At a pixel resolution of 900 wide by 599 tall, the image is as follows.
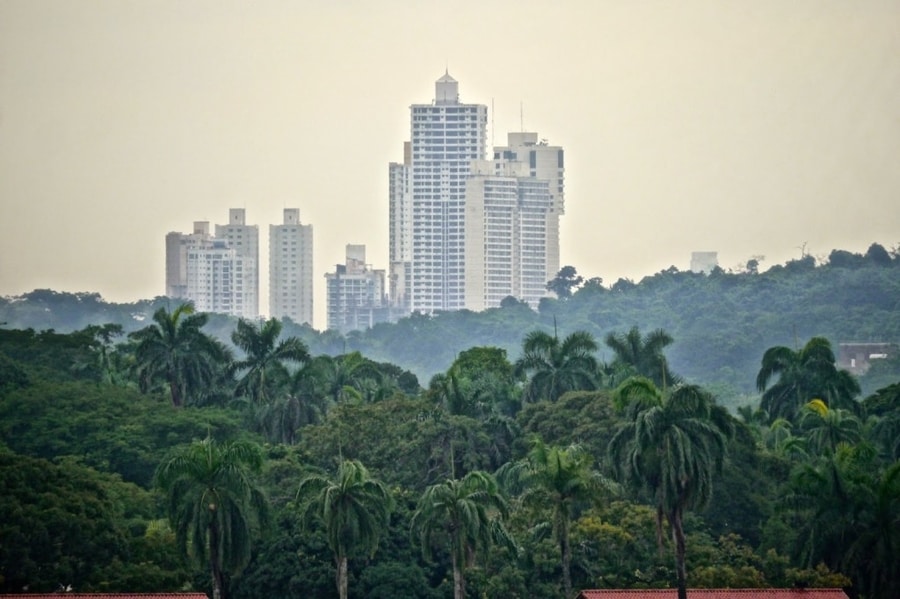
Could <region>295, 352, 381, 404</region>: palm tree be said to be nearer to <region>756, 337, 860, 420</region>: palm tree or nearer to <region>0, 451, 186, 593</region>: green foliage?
<region>756, 337, 860, 420</region>: palm tree

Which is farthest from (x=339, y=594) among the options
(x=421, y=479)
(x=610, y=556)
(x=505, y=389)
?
(x=505, y=389)

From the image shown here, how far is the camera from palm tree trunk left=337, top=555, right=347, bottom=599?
50.0m

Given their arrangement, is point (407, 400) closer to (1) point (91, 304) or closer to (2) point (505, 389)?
(2) point (505, 389)

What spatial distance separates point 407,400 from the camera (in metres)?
67.1

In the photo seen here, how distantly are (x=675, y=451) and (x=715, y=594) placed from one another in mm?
3343

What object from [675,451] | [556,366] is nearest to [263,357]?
[556,366]

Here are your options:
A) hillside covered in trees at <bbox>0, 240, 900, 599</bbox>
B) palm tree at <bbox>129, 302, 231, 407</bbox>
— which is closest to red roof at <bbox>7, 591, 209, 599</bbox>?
hillside covered in trees at <bbox>0, 240, 900, 599</bbox>

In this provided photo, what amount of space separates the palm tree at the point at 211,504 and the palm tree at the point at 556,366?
24637 mm

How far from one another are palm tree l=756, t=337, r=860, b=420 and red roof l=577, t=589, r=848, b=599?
25.7 metres

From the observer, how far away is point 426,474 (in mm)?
62938

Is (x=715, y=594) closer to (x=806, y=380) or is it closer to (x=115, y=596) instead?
(x=115, y=596)

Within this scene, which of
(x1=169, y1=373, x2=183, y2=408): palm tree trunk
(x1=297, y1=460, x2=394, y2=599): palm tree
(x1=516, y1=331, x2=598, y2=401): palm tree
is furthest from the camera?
(x1=169, y1=373, x2=183, y2=408): palm tree trunk

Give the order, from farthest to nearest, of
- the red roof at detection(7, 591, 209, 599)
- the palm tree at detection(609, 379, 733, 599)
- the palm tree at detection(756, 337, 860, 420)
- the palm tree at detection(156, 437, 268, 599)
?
the palm tree at detection(756, 337, 860, 420)
the palm tree at detection(156, 437, 268, 599)
the palm tree at detection(609, 379, 733, 599)
the red roof at detection(7, 591, 209, 599)

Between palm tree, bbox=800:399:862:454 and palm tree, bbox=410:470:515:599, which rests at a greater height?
palm tree, bbox=800:399:862:454
